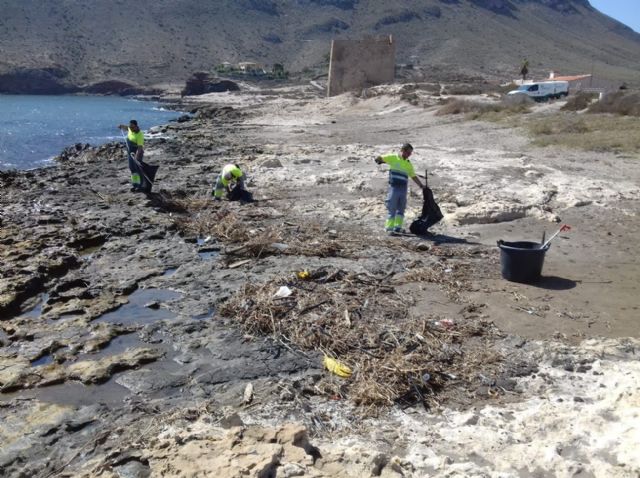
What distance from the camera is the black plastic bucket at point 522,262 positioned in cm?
696

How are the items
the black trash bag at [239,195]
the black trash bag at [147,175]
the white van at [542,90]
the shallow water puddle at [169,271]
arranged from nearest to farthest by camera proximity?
the shallow water puddle at [169,271], the black trash bag at [239,195], the black trash bag at [147,175], the white van at [542,90]

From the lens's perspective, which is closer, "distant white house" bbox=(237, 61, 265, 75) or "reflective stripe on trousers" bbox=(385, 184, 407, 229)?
"reflective stripe on trousers" bbox=(385, 184, 407, 229)

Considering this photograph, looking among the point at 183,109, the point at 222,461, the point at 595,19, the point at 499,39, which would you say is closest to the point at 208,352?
the point at 222,461

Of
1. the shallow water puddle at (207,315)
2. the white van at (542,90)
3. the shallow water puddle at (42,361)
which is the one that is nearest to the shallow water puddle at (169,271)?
the shallow water puddle at (207,315)

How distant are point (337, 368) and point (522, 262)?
3035mm

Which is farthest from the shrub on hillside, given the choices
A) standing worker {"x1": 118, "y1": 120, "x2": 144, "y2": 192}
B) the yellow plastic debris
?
the yellow plastic debris

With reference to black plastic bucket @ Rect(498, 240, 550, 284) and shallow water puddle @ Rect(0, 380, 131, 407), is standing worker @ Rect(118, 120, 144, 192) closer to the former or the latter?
shallow water puddle @ Rect(0, 380, 131, 407)

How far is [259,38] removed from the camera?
11194 centimetres

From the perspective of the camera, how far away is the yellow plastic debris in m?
5.09

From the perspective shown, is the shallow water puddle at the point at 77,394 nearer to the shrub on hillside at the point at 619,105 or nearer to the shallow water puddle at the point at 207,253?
the shallow water puddle at the point at 207,253

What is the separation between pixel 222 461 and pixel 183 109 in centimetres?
5671

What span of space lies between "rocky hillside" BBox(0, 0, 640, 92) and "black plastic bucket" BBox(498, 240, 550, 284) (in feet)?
221

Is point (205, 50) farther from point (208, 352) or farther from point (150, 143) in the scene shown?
point (208, 352)

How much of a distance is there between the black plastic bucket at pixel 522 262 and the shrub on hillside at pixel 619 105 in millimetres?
16817
